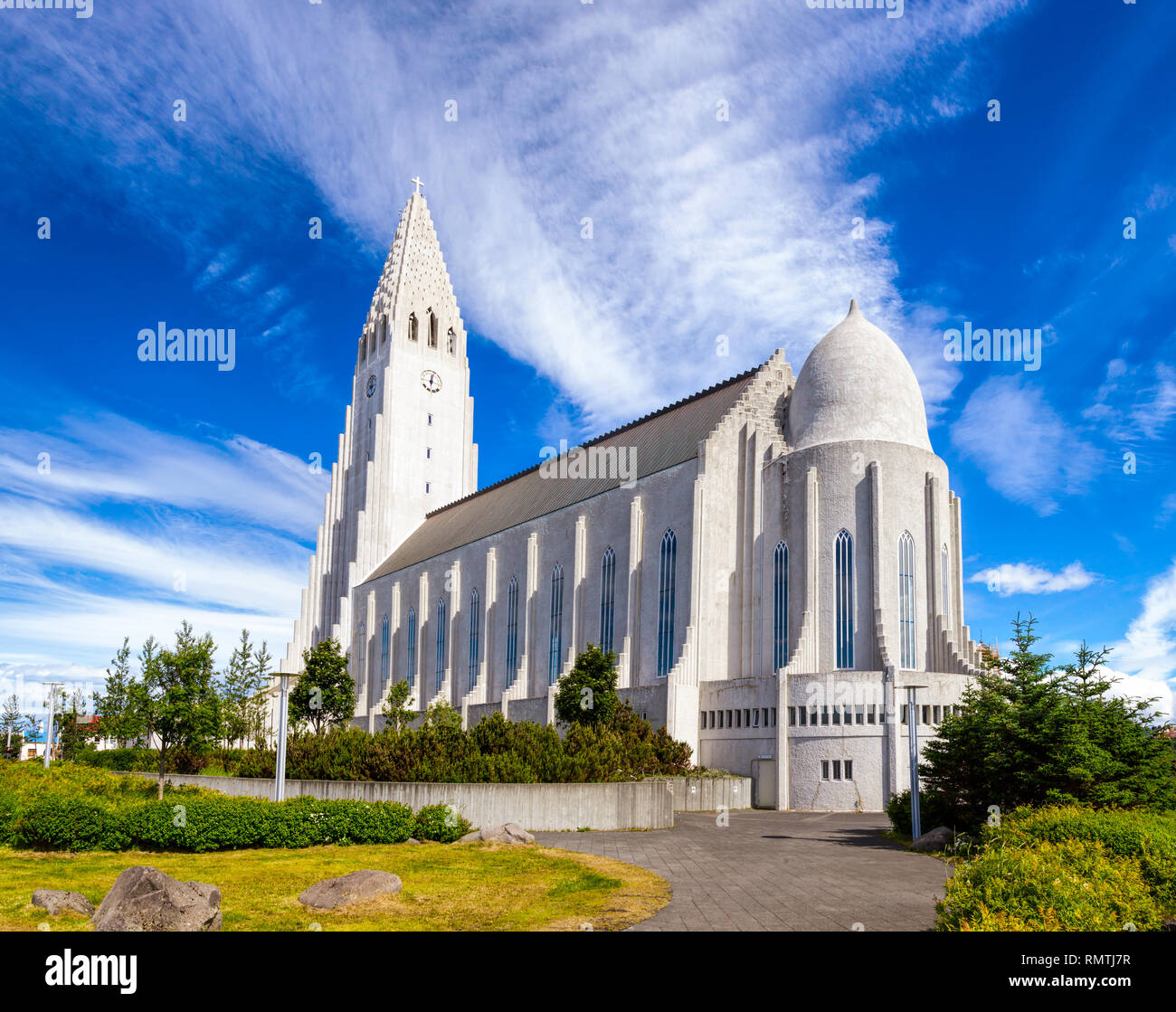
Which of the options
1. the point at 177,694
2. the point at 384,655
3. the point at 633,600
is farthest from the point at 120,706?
the point at 384,655

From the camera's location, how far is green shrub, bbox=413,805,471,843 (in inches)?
795

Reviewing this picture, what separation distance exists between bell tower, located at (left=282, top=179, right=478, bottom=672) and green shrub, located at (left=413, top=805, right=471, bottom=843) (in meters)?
63.3

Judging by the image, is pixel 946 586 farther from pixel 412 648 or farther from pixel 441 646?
pixel 412 648

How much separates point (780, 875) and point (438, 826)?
7404 millimetres

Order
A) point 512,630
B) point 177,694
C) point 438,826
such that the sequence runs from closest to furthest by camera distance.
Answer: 1. point 438,826
2. point 177,694
3. point 512,630

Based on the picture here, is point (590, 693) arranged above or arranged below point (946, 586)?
below

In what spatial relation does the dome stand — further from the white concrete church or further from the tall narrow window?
the tall narrow window

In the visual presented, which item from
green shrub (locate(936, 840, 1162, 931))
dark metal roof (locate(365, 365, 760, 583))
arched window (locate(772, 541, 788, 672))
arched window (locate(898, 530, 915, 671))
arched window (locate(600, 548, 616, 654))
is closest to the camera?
green shrub (locate(936, 840, 1162, 931))

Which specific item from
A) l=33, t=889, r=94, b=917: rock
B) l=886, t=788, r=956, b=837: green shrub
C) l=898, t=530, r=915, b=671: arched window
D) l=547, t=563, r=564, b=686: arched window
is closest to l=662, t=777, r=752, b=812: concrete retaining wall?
l=898, t=530, r=915, b=671: arched window

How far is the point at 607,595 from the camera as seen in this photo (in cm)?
5244

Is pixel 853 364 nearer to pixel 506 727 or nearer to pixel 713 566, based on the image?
pixel 713 566
